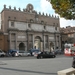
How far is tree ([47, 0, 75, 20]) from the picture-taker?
9463 millimetres

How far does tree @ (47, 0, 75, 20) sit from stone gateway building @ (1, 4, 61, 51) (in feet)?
157

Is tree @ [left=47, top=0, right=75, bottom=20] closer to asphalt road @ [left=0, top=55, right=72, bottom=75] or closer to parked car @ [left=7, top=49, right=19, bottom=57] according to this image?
asphalt road @ [left=0, top=55, right=72, bottom=75]

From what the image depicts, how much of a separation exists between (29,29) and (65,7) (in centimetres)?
5346

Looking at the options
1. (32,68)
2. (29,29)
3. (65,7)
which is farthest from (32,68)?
(29,29)

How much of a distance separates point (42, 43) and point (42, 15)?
11106mm

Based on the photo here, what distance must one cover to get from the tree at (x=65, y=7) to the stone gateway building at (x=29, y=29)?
47.9m

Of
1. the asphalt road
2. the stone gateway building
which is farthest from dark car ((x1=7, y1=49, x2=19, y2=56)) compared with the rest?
the asphalt road

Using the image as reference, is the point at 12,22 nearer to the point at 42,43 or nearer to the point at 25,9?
the point at 25,9

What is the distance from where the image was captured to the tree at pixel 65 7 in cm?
946

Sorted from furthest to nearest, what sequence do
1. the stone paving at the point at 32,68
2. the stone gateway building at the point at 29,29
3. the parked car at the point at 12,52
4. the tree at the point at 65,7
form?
the stone gateway building at the point at 29,29 < the parked car at the point at 12,52 < the stone paving at the point at 32,68 < the tree at the point at 65,7

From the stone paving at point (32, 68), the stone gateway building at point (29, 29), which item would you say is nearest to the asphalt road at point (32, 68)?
the stone paving at point (32, 68)

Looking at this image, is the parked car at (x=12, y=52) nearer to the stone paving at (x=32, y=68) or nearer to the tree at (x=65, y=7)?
the stone paving at (x=32, y=68)

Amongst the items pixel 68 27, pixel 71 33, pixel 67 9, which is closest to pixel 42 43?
pixel 71 33

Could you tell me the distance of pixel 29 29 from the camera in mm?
63000
